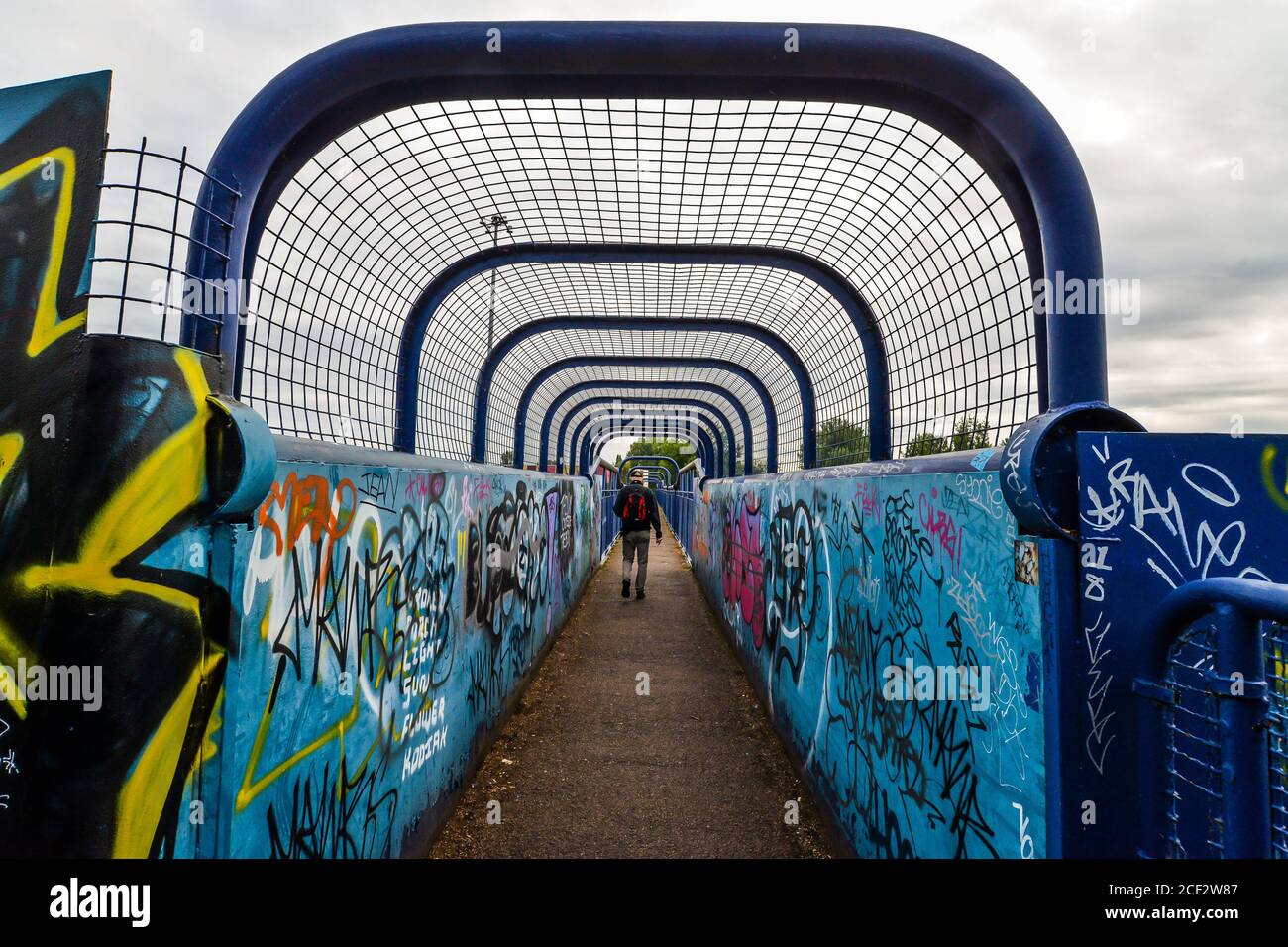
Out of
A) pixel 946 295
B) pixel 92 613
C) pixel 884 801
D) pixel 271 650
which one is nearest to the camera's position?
pixel 92 613

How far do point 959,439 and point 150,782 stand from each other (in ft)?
14.7

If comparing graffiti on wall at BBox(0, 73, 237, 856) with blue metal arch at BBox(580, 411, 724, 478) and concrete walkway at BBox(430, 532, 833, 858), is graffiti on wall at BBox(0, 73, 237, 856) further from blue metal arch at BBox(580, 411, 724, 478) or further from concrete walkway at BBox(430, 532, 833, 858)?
blue metal arch at BBox(580, 411, 724, 478)

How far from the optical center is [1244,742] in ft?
3.96

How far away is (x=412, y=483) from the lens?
3203 mm

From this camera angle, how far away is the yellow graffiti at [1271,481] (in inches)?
62.4

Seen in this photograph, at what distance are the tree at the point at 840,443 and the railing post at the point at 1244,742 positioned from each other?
502 cm

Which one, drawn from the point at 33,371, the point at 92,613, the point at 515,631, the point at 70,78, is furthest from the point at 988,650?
the point at 515,631

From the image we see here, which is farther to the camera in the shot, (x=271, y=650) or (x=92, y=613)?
(x=271, y=650)

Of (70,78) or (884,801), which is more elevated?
(70,78)

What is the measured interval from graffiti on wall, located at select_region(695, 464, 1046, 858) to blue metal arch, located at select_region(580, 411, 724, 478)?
15.0 m

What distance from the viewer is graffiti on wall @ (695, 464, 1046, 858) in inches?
74.0

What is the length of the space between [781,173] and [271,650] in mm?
4054

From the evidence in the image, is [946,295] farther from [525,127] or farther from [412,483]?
[412,483]

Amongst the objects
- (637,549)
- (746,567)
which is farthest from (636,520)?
(746,567)
